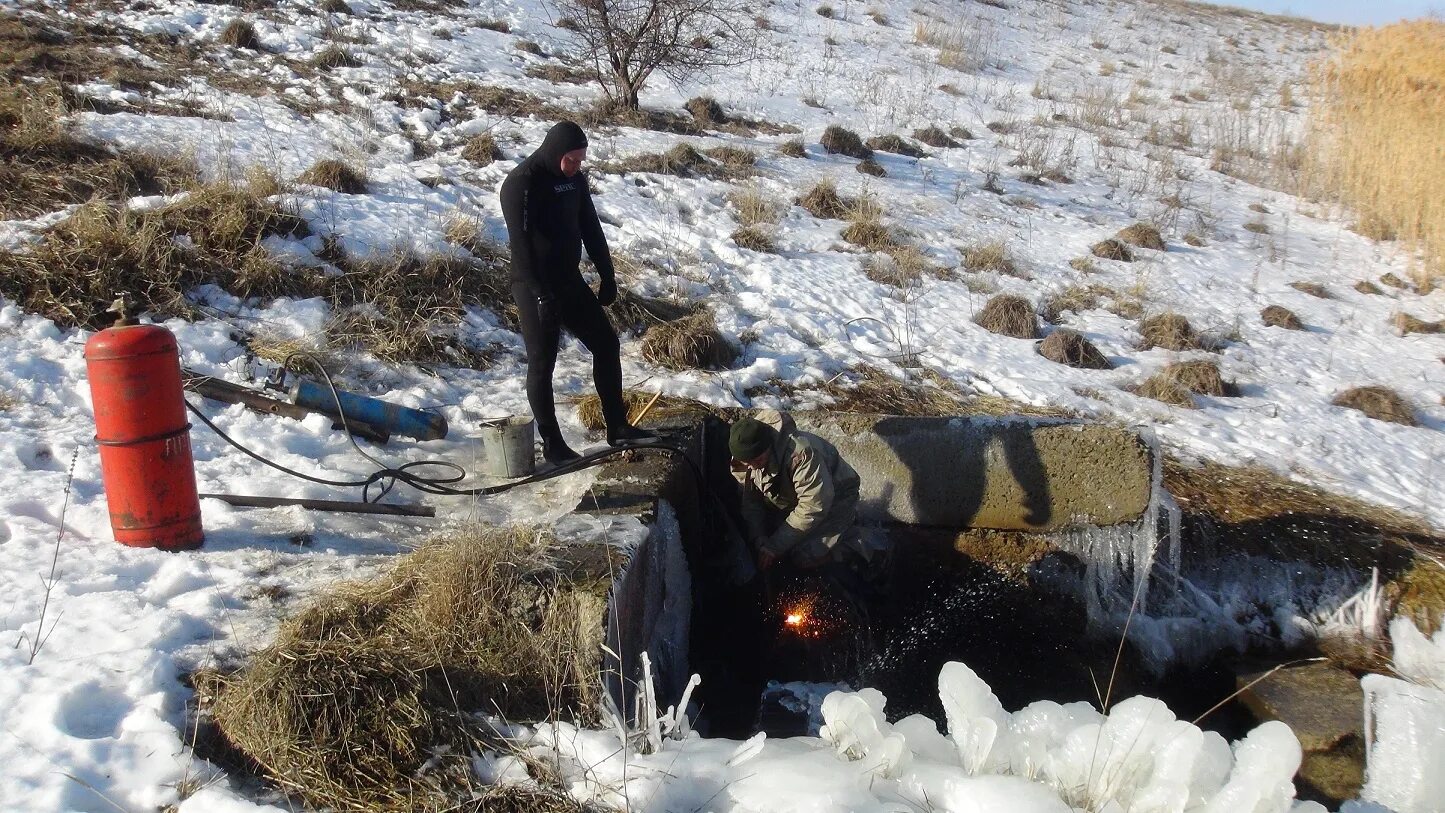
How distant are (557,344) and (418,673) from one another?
7.60ft

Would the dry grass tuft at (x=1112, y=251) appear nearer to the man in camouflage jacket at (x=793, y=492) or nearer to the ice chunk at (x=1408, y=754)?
the man in camouflage jacket at (x=793, y=492)

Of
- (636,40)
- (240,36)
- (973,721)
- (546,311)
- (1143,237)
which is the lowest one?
(973,721)

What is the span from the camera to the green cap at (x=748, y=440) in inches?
185

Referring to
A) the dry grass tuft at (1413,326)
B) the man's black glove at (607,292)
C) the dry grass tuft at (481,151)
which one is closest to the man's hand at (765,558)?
the man's black glove at (607,292)

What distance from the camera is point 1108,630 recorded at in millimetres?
5574

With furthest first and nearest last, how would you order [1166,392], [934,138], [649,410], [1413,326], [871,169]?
1. [934,138]
2. [871,169]
3. [1413,326]
4. [1166,392]
5. [649,410]

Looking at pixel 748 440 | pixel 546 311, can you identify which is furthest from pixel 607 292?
pixel 748 440

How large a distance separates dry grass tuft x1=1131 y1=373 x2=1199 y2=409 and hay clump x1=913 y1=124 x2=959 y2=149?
5906mm

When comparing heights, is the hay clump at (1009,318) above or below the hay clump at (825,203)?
below

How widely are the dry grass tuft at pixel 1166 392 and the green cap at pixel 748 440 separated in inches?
146

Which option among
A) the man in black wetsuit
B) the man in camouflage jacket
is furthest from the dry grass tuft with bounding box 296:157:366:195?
the man in camouflage jacket

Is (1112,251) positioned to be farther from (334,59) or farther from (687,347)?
(334,59)

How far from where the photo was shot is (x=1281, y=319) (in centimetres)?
852

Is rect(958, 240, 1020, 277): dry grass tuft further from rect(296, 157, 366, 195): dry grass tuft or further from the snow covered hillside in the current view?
rect(296, 157, 366, 195): dry grass tuft
